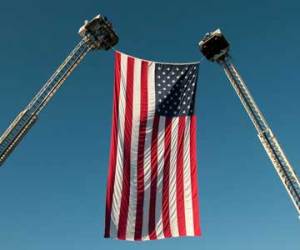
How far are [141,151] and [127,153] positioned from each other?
914 mm

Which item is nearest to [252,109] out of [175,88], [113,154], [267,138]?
[267,138]

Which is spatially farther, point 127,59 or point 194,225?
point 127,59

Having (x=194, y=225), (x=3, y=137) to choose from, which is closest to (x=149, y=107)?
(x=194, y=225)

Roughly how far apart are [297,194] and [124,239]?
21428 mm

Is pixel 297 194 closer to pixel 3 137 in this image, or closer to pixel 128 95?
pixel 128 95

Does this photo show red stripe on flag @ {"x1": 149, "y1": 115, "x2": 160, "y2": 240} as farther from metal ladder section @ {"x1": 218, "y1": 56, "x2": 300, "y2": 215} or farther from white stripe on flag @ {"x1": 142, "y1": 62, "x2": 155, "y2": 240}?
metal ladder section @ {"x1": 218, "y1": 56, "x2": 300, "y2": 215}

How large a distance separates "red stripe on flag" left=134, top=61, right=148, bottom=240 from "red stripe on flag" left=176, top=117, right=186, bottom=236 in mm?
2197

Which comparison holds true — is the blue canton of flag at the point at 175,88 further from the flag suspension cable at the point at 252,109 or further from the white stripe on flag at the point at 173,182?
the flag suspension cable at the point at 252,109

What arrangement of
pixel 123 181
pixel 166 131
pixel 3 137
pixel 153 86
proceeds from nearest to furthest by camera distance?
pixel 123 181 → pixel 166 131 → pixel 153 86 → pixel 3 137

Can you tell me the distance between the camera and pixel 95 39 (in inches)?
1766

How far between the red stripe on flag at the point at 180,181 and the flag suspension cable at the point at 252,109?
16.7 metres

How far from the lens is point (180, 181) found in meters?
23.4

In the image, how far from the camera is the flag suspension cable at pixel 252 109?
121ft

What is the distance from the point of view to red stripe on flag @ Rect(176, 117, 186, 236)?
72.7ft
